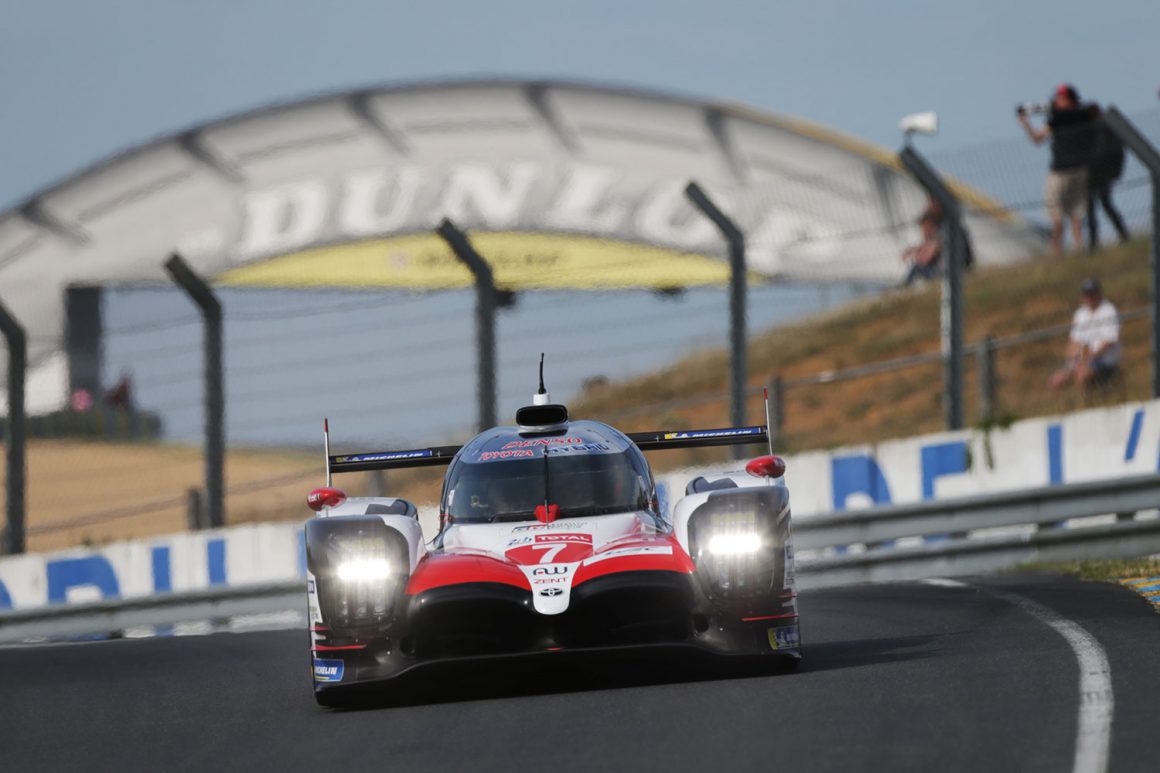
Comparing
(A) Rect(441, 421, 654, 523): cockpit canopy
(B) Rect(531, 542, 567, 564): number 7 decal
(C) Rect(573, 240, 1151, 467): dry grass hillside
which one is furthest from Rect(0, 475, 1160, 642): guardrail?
(B) Rect(531, 542, 567, 564): number 7 decal

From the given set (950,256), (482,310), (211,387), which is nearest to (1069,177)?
(950,256)

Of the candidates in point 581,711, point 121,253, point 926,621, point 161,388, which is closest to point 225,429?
point 161,388

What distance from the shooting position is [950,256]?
1496 cm

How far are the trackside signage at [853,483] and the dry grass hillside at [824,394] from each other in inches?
21.0

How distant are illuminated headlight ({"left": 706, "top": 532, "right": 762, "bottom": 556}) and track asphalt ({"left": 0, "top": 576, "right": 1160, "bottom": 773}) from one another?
19.6 inches

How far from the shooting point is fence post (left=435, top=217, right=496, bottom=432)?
606 inches

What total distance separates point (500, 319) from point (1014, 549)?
407 centimetres

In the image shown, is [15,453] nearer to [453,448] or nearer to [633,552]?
[453,448]

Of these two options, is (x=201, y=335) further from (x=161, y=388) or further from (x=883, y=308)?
(x=883, y=308)

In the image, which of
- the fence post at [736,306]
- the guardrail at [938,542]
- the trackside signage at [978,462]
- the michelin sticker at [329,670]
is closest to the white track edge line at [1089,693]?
the michelin sticker at [329,670]

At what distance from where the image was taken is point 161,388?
636 inches

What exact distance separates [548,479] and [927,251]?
8343mm

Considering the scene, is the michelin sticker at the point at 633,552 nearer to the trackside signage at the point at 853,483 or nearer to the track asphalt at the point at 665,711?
the track asphalt at the point at 665,711

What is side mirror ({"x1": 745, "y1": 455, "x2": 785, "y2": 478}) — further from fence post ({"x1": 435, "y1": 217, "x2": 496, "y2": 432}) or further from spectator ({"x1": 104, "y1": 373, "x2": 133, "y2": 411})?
spectator ({"x1": 104, "y1": 373, "x2": 133, "y2": 411})
